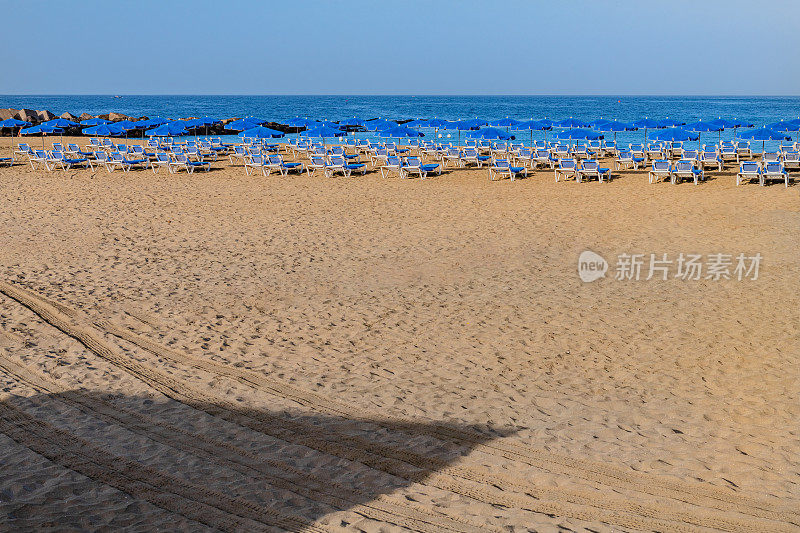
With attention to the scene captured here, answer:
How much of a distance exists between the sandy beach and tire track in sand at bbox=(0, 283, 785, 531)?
19 millimetres

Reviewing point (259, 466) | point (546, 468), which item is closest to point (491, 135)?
point (546, 468)

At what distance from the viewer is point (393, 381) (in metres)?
5.62

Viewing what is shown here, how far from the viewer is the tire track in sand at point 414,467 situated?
364cm

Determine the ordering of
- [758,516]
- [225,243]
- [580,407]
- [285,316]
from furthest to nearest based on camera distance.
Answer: [225,243]
[285,316]
[580,407]
[758,516]

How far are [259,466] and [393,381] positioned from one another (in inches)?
64.7

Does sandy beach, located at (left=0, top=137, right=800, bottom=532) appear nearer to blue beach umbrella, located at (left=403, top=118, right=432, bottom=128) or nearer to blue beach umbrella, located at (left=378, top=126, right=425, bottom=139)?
blue beach umbrella, located at (left=378, top=126, right=425, bottom=139)

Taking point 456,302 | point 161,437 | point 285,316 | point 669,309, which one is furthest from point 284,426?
point 669,309

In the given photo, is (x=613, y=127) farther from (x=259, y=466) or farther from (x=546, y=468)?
(x=259, y=466)

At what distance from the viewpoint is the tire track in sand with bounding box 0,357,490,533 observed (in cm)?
363

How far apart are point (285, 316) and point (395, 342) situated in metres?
1.34

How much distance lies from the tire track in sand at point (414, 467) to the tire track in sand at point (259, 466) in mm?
306

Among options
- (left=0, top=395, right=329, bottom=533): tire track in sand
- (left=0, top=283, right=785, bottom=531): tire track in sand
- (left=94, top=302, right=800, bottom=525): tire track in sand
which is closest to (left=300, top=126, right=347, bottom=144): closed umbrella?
(left=0, top=283, right=785, bottom=531): tire track in sand

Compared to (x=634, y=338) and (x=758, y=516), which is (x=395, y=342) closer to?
(x=634, y=338)

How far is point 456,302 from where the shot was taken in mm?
7793
